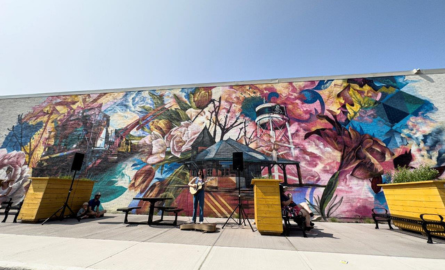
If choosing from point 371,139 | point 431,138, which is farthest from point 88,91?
point 431,138

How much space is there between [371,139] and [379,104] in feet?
6.73

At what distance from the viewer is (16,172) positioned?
1151cm

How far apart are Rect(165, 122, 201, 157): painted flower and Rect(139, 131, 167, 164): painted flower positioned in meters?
0.41

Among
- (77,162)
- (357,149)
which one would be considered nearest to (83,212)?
(77,162)

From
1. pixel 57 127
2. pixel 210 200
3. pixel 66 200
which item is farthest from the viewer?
pixel 57 127

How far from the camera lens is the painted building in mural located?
9.23m

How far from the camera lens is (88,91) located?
42.0 ft

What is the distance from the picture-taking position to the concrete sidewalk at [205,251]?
317 cm

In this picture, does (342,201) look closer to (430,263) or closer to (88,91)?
(430,263)

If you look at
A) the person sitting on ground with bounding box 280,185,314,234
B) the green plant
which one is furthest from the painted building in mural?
the person sitting on ground with bounding box 280,185,314,234

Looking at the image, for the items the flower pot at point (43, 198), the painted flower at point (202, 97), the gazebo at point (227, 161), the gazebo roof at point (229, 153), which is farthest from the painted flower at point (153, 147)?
the flower pot at point (43, 198)

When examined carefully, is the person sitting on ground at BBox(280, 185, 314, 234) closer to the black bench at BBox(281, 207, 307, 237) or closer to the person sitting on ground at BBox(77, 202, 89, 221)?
the black bench at BBox(281, 207, 307, 237)

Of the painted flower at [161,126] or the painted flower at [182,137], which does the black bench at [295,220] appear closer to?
the painted flower at [182,137]

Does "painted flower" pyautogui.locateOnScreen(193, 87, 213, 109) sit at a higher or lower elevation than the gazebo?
higher
